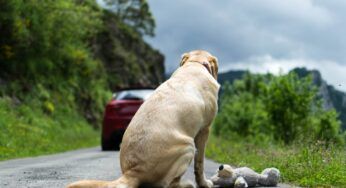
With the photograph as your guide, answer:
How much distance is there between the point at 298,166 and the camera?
803 centimetres

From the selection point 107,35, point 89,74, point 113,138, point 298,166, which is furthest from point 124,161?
point 107,35

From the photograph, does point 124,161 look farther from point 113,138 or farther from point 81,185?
point 113,138

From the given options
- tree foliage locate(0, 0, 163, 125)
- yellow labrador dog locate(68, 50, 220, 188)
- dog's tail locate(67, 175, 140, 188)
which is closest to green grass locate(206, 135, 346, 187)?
yellow labrador dog locate(68, 50, 220, 188)

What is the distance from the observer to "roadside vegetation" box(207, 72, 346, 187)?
25.6ft

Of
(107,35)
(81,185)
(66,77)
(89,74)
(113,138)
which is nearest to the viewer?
(81,185)

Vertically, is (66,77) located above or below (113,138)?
above

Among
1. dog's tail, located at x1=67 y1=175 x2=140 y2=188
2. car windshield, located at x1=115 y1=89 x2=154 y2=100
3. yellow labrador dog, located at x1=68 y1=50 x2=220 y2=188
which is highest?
car windshield, located at x1=115 y1=89 x2=154 y2=100

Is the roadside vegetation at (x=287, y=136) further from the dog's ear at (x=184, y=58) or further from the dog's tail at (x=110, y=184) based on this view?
the dog's tail at (x=110, y=184)

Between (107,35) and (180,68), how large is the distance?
4454cm

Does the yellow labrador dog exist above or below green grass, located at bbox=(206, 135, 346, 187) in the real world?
above

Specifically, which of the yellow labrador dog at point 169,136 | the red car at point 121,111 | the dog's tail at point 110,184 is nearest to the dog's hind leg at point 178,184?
the yellow labrador dog at point 169,136

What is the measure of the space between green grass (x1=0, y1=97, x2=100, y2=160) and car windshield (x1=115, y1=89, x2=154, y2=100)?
2.74 meters

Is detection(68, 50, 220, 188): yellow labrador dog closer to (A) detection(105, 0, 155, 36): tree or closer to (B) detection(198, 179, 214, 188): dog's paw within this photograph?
(B) detection(198, 179, 214, 188): dog's paw

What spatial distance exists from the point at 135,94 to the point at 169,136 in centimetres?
1127
